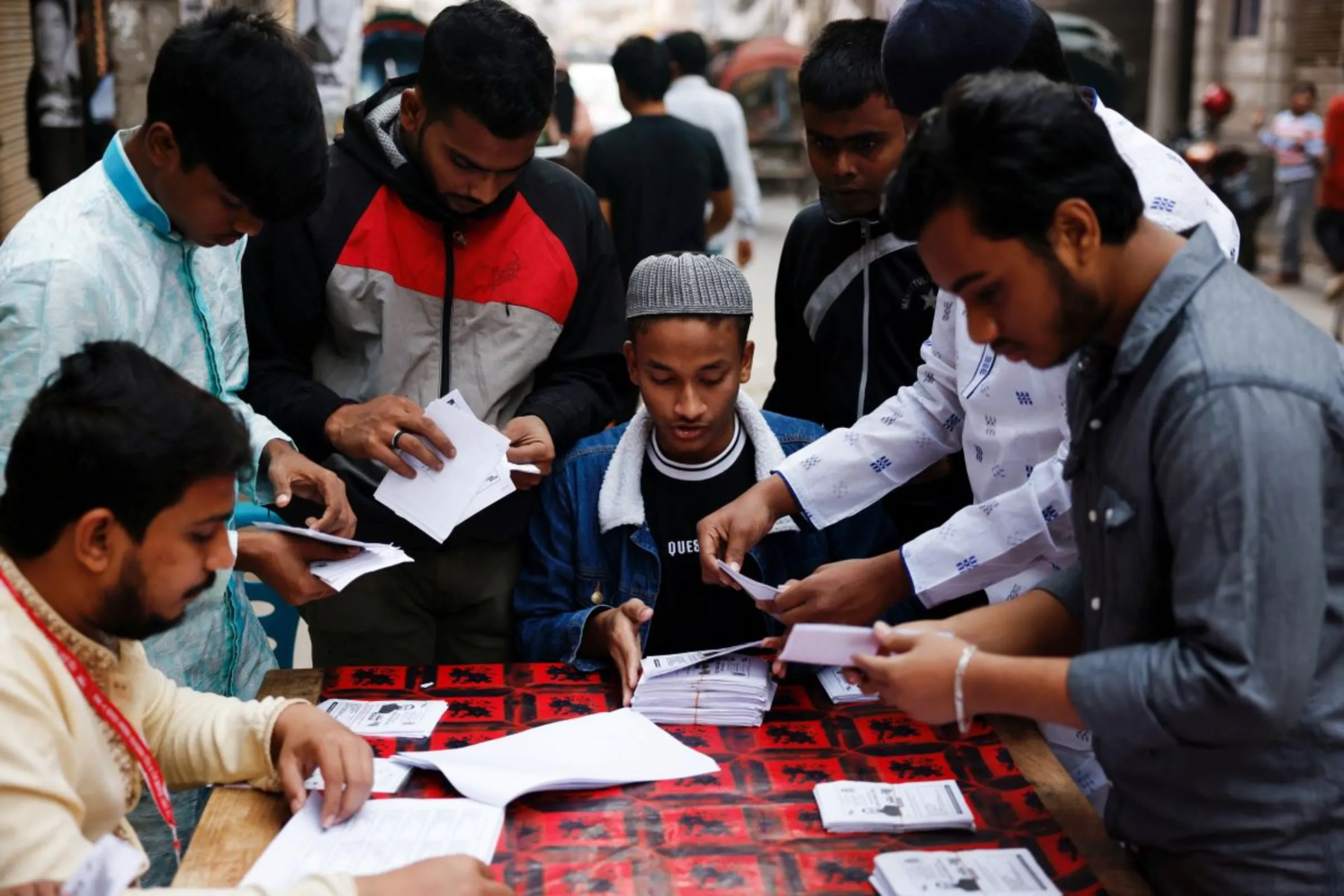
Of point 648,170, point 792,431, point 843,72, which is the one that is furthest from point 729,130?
point 792,431

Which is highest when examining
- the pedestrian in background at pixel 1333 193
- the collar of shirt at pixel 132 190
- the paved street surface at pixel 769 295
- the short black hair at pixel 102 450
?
the collar of shirt at pixel 132 190

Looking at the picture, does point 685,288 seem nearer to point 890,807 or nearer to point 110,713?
point 890,807

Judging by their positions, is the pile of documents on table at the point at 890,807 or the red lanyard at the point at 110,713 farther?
the pile of documents on table at the point at 890,807

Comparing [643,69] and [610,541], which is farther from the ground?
[643,69]

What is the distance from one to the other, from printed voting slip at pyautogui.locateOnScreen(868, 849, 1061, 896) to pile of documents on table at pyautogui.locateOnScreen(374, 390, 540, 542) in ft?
3.59

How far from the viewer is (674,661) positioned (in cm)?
245

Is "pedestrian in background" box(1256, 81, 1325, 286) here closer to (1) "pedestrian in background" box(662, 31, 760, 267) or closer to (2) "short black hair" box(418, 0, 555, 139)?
(1) "pedestrian in background" box(662, 31, 760, 267)

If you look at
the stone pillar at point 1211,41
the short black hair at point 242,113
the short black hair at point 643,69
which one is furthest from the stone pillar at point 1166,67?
the short black hair at point 242,113

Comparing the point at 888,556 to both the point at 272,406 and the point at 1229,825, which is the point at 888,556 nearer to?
the point at 1229,825

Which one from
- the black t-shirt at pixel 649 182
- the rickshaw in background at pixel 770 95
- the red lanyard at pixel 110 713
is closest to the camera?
the red lanyard at pixel 110 713

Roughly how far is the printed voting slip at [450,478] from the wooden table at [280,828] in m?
0.70

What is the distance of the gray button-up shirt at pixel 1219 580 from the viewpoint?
1.46m

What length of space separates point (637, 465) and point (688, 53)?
19.6 feet

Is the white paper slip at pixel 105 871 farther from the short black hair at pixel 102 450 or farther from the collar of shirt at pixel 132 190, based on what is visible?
the collar of shirt at pixel 132 190
